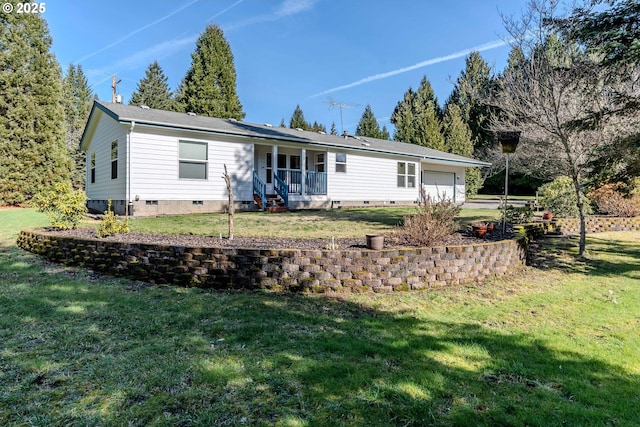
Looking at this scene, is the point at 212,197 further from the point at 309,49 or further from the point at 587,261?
the point at 309,49

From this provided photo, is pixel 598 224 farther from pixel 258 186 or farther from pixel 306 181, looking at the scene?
pixel 258 186

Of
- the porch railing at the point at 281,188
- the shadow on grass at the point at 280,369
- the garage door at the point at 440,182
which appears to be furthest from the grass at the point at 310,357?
the garage door at the point at 440,182

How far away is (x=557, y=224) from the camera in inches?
410

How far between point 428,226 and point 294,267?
2304 mm

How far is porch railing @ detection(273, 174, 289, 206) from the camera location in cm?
1438

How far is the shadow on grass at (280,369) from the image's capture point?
208 cm

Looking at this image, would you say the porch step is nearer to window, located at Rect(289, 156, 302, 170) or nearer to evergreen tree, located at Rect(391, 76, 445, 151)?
window, located at Rect(289, 156, 302, 170)

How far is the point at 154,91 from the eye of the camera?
41312mm

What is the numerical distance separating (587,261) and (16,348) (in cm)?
870

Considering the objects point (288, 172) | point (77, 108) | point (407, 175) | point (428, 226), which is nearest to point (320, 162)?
point (288, 172)

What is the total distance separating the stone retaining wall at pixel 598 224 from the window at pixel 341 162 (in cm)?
899

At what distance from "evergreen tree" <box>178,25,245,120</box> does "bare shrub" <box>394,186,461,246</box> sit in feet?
91.6

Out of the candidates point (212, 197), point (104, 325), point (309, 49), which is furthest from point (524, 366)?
point (309, 49)

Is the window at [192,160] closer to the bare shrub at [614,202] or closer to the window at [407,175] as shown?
the window at [407,175]
